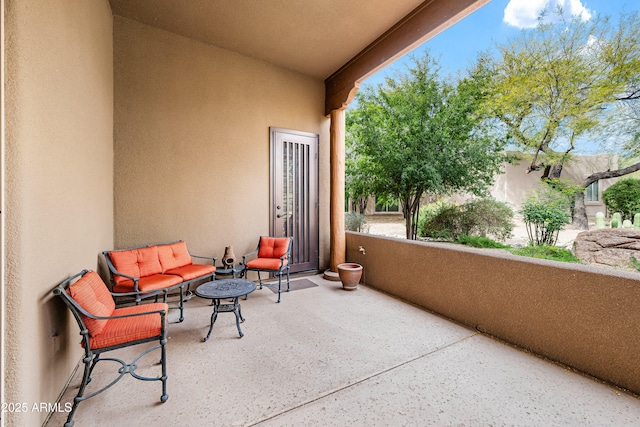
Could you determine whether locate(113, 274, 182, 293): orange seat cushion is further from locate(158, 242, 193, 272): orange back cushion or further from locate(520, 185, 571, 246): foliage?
locate(520, 185, 571, 246): foliage

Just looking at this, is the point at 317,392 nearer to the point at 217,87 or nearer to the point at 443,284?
the point at 443,284

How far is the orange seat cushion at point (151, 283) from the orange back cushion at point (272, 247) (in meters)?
1.32

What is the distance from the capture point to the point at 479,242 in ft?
17.5

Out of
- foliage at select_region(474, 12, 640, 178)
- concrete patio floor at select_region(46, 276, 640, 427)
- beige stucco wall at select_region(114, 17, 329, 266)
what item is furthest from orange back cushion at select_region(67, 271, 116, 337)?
foliage at select_region(474, 12, 640, 178)

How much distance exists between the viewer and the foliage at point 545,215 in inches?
186

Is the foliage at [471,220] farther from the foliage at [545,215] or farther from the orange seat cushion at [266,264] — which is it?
the orange seat cushion at [266,264]

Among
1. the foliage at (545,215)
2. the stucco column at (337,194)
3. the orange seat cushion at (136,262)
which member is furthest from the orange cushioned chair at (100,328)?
the foliage at (545,215)

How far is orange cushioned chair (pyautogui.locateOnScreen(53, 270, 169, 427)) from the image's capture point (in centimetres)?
160

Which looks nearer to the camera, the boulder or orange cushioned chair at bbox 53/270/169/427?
orange cushioned chair at bbox 53/270/169/427

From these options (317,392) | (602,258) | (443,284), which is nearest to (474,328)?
(443,284)

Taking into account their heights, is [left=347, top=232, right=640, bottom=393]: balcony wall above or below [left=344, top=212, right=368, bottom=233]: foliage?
below

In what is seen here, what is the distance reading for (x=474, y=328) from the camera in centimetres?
279

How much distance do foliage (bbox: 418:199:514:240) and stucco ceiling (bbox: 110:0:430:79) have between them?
4.07 meters

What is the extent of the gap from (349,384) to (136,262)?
2.71 metres
